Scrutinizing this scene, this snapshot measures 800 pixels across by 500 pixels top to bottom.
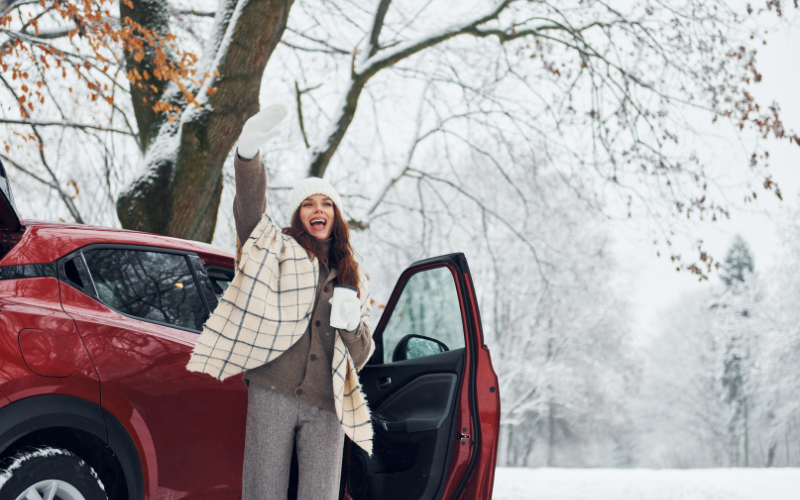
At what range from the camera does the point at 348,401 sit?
2.22 metres

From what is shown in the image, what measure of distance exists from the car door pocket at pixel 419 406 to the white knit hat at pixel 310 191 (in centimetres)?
97

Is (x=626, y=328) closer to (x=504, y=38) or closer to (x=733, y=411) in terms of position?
(x=733, y=411)

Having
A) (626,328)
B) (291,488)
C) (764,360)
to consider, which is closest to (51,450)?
(291,488)

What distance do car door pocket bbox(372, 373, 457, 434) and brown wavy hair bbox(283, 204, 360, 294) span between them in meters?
0.70

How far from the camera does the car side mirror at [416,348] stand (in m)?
2.89

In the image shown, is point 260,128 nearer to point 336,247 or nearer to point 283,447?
point 336,247

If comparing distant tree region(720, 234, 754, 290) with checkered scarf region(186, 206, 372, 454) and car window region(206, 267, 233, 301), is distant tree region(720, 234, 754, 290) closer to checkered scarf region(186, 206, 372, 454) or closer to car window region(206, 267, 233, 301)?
car window region(206, 267, 233, 301)

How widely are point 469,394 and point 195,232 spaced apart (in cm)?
366

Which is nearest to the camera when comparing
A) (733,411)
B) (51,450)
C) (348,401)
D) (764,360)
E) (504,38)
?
(51,450)

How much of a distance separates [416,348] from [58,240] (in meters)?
1.68

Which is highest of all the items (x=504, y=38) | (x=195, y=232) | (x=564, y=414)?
(x=504, y=38)

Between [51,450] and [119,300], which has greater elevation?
[119,300]

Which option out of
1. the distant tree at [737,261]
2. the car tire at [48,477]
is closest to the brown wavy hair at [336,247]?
the car tire at [48,477]

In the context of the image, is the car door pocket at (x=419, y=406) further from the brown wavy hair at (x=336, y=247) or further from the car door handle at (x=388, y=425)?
the brown wavy hair at (x=336, y=247)
